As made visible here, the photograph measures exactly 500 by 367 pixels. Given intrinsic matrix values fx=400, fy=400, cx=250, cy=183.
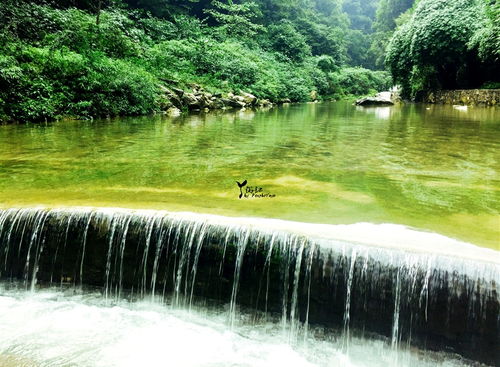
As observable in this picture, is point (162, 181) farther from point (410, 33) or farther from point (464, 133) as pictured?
point (410, 33)

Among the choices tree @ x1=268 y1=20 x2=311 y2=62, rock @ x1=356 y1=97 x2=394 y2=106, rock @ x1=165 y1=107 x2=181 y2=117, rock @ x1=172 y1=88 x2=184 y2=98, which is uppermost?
tree @ x1=268 y1=20 x2=311 y2=62

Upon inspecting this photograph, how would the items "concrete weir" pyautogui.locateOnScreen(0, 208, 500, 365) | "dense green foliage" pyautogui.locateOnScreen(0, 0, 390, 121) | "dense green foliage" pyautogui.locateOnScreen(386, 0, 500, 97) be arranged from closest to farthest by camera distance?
1. "concrete weir" pyautogui.locateOnScreen(0, 208, 500, 365)
2. "dense green foliage" pyautogui.locateOnScreen(0, 0, 390, 121)
3. "dense green foliage" pyautogui.locateOnScreen(386, 0, 500, 97)

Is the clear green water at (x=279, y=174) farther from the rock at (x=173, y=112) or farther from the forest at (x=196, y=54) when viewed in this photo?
the rock at (x=173, y=112)

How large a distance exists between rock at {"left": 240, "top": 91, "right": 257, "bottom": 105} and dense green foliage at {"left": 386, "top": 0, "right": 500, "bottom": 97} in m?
9.49

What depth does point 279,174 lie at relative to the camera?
603 centimetres

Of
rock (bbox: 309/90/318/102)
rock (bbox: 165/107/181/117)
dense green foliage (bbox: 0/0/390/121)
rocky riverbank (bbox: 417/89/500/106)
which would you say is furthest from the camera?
rock (bbox: 309/90/318/102)

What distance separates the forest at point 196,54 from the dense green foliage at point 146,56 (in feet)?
0.16

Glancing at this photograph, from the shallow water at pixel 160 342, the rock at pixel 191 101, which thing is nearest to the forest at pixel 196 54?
the rock at pixel 191 101

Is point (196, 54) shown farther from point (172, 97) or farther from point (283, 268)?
point (283, 268)

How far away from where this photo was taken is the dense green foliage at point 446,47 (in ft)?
67.9

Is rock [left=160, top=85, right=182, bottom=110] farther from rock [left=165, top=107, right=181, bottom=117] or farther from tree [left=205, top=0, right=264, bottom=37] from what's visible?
tree [left=205, top=0, right=264, bottom=37]

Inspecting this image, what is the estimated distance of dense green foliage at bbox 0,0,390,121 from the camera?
13008 millimetres

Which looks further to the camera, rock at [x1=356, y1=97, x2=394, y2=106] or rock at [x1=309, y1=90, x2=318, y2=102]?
rock at [x1=309, y1=90, x2=318, y2=102]

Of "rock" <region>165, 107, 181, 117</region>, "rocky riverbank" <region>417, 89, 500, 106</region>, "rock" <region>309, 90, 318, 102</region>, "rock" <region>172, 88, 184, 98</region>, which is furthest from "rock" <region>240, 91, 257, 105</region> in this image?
"rocky riverbank" <region>417, 89, 500, 106</region>
